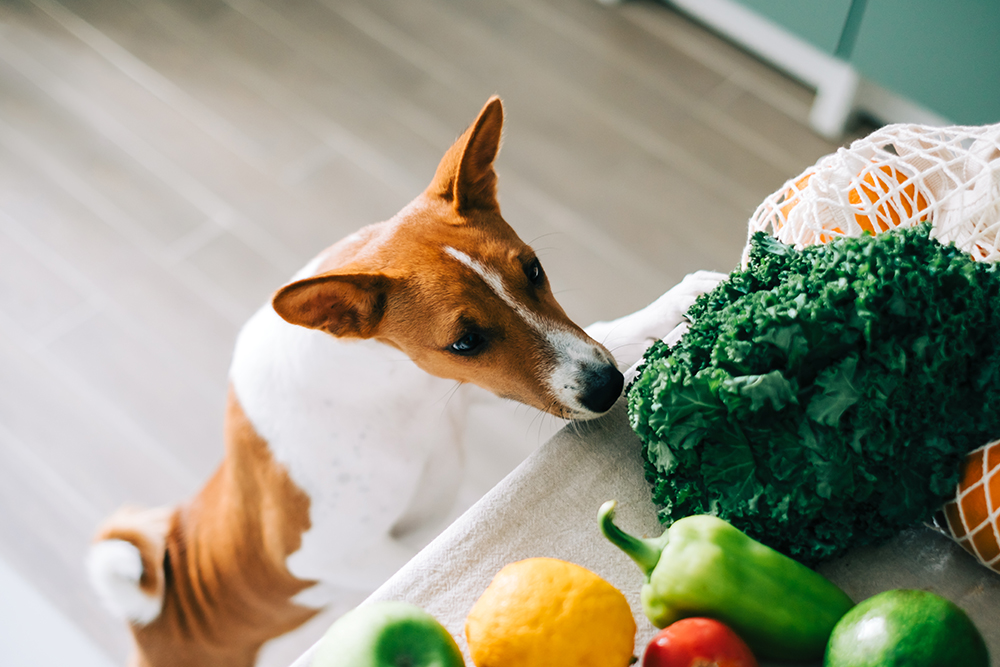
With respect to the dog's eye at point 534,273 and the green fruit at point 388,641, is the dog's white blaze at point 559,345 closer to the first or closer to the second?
the dog's eye at point 534,273

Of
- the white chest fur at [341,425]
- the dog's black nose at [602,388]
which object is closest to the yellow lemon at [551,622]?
the dog's black nose at [602,388]

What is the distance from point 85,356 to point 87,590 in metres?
0.56

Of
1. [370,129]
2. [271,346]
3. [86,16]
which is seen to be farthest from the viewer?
[86,16]

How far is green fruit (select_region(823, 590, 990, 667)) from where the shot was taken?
0.59 metres

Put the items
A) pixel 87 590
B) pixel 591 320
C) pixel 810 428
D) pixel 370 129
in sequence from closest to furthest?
pixel 810 428
pixel 87 590
pixel 591 320
pixel 370 129

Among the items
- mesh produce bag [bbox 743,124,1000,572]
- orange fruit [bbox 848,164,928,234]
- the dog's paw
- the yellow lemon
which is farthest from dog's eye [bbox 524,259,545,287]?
the dog's paw

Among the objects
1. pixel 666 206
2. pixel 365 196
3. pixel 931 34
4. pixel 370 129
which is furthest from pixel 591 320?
pixel 931 34

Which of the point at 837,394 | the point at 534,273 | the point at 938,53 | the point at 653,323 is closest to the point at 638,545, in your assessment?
the point at 837,394

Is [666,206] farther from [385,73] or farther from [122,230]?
[122,230]

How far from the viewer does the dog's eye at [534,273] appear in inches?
43.7

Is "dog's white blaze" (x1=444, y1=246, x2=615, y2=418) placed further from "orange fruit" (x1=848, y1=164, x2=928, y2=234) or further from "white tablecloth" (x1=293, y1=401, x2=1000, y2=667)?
"orange fruit" (x1=848, y1=164, x2=928, y2=234)

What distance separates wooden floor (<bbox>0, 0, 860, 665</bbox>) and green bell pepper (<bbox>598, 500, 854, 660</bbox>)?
118cm

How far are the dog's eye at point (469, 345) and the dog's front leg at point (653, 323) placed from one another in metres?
0.17

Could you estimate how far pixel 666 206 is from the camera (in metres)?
2.13
